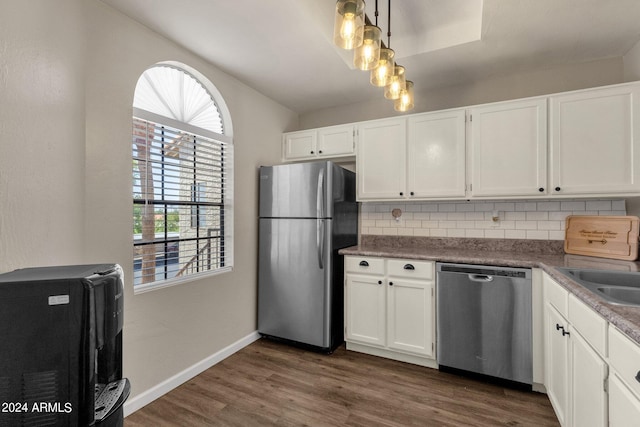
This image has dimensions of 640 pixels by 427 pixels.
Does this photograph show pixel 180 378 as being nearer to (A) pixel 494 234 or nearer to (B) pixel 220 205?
(B) pixel 220 205

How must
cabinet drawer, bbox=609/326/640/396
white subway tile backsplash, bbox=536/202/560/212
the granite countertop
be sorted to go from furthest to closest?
white subway tile backsplash, bbox=536/202/560/212 < the granite countertop < cabinet drawer, bbox=609/326/640/396

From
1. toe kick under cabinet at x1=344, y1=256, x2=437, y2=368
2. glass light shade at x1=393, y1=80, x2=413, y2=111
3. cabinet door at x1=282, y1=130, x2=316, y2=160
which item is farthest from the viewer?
cabinet door at x1=282, y1=130, x2=316, y2=160

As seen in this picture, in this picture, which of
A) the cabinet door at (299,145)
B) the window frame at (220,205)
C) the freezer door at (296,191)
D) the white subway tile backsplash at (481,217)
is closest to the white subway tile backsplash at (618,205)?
the white subway tile backsplash at (481,217)

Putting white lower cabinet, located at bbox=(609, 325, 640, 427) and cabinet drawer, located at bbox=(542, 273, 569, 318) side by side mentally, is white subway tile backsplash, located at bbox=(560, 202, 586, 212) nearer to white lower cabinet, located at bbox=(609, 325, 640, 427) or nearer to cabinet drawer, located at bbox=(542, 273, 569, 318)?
cabinet drawer, located at bbox=(542, 273, 569, 318)

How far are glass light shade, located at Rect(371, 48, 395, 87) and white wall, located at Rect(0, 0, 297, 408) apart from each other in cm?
150

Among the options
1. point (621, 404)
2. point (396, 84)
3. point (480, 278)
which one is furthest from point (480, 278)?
point (396, 84)

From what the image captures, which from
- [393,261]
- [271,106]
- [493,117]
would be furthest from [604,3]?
[271,106]

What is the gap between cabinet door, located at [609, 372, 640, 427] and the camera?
881 millimetres

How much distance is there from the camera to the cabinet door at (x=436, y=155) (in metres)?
2.49

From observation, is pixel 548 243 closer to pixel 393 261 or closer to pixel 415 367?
pixel 393 261

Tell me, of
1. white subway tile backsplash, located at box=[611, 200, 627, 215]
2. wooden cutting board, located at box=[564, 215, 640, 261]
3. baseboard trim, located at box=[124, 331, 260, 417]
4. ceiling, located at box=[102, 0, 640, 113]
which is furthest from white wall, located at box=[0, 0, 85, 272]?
white subway tile backsplash, located at box=[611, 200, 627, 215]

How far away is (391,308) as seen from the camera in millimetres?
2484

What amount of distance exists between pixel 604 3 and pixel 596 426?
7.21 ft

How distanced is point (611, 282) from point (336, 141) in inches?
90.5
